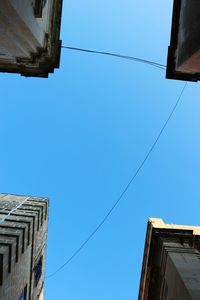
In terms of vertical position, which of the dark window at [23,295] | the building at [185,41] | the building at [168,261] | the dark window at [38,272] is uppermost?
the building at [185,41]

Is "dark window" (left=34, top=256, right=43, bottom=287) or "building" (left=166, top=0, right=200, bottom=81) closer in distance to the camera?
"building" (left=166, top=0, right=200, bottom=81)

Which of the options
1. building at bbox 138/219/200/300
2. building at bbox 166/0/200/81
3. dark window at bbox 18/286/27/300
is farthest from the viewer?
dark window at bbox 18/286/27/300

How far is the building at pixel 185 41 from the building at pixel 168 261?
8.85 meters

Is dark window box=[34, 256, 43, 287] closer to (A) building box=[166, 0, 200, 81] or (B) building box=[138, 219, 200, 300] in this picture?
(B) building box=[138, 219, 200, 300]

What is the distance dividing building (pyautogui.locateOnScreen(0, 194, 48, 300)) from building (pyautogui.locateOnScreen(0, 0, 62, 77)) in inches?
428

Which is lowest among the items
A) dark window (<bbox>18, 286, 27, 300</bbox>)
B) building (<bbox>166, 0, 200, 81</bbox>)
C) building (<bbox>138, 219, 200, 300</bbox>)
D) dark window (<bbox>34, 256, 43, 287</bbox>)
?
dark window (<bbox>18, 286, 27, 300</bbox>)

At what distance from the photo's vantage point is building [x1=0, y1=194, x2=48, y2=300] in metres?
20.9

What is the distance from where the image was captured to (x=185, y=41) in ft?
Answer: 46.9

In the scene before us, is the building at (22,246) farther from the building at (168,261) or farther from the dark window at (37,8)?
the dark window at (37,8)

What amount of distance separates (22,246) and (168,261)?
11165 mm

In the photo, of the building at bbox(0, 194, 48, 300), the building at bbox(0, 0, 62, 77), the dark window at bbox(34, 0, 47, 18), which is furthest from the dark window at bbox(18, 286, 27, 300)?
the dark window at bbox(34, 0, 47, 18)

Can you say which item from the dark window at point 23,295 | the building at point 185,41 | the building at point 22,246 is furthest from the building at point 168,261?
the dark window at point 23,295

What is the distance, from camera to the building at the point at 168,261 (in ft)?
50.9

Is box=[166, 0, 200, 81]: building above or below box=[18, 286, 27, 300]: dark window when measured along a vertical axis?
above
